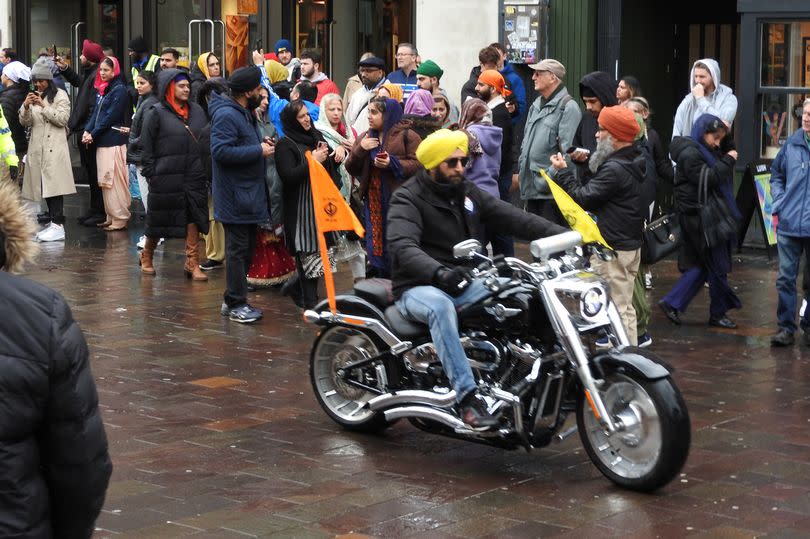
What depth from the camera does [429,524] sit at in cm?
601

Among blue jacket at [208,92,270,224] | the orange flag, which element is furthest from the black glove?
blue jacket at [208,92,270,224]

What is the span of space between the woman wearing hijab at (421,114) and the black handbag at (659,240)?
1737 millimetres

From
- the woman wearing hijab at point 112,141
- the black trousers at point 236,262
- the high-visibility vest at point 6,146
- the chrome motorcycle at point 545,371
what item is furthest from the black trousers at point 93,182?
the chrome motorcycle at point 545,371

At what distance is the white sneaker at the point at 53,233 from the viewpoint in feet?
50.8

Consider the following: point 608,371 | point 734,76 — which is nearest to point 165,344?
point 608,371

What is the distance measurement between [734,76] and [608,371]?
11.3m

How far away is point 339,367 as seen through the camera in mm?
7617

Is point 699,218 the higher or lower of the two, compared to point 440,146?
lower

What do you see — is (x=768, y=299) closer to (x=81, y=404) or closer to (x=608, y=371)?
(x=608, y=371)

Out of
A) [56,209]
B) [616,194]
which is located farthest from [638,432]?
[56,209]

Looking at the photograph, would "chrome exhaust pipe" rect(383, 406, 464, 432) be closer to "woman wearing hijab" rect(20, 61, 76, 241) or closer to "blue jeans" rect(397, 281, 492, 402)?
"blue jeans" rect(397, 281, 492, 402)

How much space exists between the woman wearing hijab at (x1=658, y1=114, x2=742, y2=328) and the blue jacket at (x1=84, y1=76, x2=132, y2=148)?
24.9ft

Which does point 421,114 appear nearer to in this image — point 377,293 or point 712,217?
point 712,217

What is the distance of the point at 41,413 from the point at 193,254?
9590 millimetres
